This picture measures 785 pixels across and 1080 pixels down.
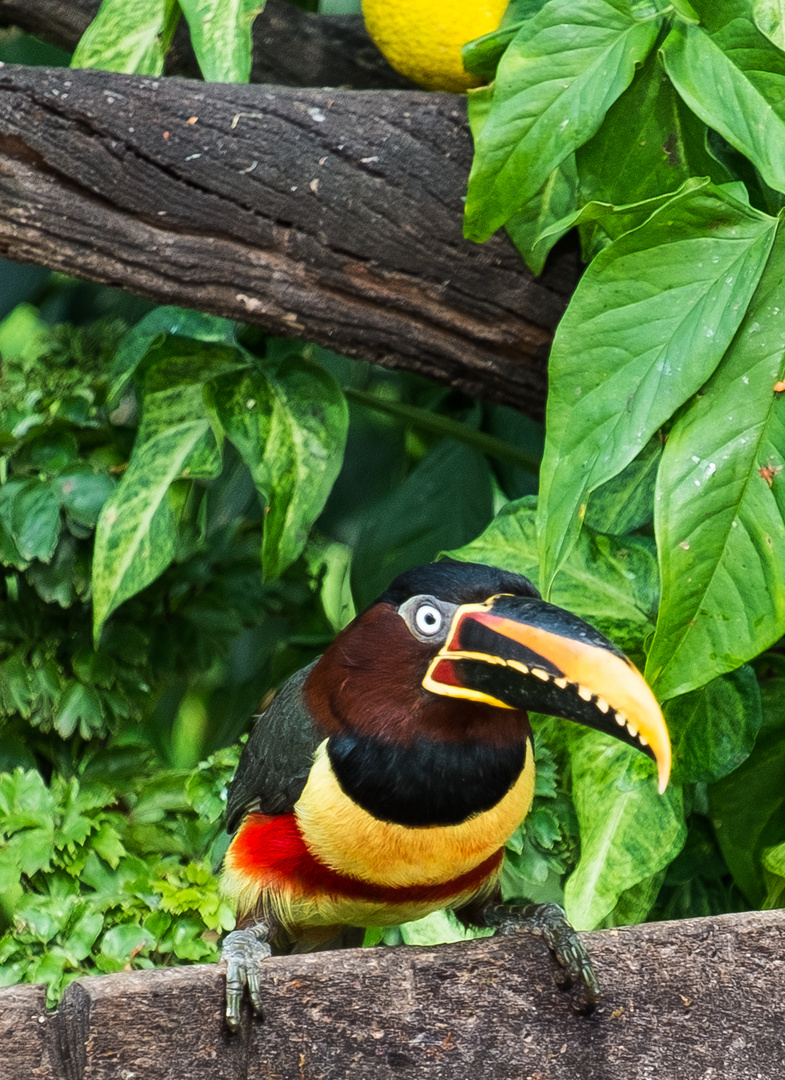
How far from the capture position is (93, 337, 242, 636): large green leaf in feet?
5.24

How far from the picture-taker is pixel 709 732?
1396 mm

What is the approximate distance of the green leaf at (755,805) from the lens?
1.57 m

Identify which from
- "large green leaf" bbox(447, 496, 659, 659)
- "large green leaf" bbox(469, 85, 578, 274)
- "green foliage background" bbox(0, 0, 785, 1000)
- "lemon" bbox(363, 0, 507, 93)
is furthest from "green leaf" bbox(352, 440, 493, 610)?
"lemon" bbox(363, 0, 507, 93)

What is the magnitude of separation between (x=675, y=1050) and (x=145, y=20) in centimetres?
144

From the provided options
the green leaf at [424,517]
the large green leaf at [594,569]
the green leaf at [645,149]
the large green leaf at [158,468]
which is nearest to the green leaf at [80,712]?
the large green leaf at [158,468]

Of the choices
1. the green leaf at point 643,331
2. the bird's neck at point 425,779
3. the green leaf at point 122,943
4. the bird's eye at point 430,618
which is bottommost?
the green leaf at point 122,943

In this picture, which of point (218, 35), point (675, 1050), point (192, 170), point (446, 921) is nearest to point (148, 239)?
point (192, 170)

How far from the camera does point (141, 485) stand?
5.41ft

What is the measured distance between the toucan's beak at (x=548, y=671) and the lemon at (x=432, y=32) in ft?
2.80

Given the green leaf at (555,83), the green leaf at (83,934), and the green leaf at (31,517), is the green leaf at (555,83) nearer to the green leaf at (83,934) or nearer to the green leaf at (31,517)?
the green leaf at (31,517)

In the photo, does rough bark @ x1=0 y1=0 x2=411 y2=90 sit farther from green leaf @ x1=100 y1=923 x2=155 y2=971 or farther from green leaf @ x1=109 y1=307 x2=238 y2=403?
green leaf @ x1=100 y1=923 x2=155 y2=971

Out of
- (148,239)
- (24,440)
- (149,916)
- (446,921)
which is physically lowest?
(446,921)

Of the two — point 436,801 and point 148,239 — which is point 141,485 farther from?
point 436,801

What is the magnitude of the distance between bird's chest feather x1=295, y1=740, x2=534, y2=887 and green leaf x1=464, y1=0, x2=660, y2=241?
673 mm
